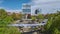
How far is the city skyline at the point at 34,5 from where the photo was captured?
1553 millimetres

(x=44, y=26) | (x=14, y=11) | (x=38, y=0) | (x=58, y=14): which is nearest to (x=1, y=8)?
(x=14, y=11)

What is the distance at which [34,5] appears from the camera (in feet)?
5.13

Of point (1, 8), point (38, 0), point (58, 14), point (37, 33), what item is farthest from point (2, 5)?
point (58, 14)

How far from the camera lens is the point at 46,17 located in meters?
1.54

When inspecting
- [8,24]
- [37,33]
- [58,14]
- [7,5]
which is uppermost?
[7,5]

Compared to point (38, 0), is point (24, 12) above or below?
below

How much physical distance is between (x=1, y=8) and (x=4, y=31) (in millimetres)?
285

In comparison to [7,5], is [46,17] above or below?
below

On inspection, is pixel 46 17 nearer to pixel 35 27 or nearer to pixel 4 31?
pixel 35 27

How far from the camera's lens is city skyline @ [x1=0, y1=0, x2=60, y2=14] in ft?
5.09

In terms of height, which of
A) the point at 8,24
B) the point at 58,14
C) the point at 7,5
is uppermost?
the point at 7,5

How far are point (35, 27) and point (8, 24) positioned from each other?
33cm

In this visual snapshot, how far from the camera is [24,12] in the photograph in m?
1.58

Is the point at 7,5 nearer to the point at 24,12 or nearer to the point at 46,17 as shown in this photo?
the point at 24,12
